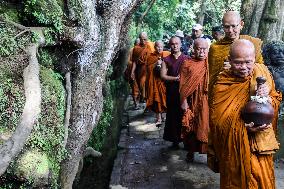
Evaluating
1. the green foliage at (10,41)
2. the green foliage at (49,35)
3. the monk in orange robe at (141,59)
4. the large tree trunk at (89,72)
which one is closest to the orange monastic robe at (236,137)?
Answer: the large tree trunk at (89,72)

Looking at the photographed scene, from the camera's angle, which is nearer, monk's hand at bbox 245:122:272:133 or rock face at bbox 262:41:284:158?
monk's hand at bbox 245:122:272:133

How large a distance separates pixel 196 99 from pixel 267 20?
2128mm

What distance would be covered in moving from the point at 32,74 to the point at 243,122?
2.03m

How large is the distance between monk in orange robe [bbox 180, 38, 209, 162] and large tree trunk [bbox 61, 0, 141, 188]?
1.48 meters

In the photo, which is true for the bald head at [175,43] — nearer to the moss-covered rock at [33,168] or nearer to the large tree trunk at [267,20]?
the large tree trunk at [267,20]

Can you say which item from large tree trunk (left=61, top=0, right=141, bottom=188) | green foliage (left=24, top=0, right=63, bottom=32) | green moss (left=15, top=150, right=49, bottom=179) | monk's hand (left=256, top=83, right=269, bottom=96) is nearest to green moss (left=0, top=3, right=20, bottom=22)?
green foliage (left=24, top=0, right=63, bottom=32)

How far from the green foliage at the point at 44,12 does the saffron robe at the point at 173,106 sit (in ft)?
10.9

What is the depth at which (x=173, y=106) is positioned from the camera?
7.70m

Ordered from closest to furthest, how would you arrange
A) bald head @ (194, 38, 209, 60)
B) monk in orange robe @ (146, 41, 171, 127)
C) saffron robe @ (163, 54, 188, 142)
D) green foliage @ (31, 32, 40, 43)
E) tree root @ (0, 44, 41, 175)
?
tree root @ (0, 44, 41, 175) → green foliage @ (31, 32, 40, 43) → bald head @ (194, 38, 209, 60) → saffron robe @ (163, 54, 188, 142) → monk in orange robe @ (146, 41, 171, 127)

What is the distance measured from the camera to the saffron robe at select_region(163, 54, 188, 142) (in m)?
7.55

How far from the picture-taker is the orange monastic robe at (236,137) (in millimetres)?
3992

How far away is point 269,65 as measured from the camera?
538 centimetres

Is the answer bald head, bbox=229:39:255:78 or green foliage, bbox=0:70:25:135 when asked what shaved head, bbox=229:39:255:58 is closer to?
bald head, bbox=229:39:255:78

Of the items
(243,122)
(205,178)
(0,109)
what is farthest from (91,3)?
(205,178)
